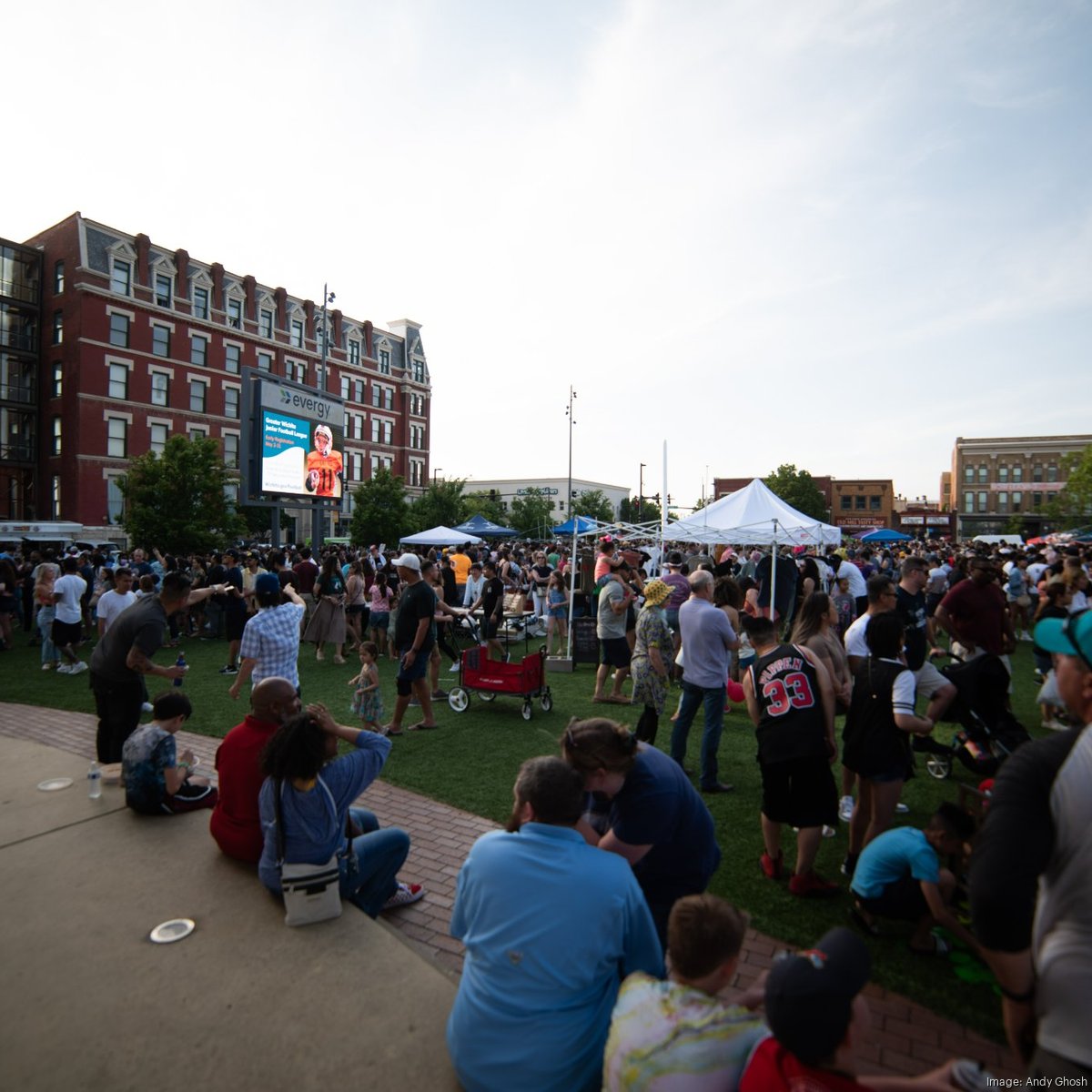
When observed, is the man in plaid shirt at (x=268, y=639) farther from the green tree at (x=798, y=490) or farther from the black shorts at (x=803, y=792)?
the green tree at (x=798, y=490)

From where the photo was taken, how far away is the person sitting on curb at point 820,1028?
1673 mm

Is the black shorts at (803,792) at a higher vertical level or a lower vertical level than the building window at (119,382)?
lower

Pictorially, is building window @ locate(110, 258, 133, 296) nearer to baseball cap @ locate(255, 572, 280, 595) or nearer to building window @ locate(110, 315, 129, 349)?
building window @ locate(110, 315, 129, 349)

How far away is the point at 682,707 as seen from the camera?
5.89 meters

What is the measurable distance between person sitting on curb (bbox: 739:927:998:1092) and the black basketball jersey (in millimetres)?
2338

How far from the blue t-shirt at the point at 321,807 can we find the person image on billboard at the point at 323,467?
69.5 ft

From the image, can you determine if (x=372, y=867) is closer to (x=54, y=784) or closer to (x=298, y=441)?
(x=54, y=784)

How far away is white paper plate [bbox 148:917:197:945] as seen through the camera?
3.50 metres

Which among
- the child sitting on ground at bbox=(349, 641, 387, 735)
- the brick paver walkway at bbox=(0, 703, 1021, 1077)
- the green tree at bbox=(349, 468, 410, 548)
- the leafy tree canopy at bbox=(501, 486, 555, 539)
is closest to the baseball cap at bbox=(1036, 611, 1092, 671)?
the brick paver walkway at bbox=(0, 703, 1021, 1077)

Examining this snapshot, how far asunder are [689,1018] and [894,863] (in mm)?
2343

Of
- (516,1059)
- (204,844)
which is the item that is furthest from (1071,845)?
(204,844)

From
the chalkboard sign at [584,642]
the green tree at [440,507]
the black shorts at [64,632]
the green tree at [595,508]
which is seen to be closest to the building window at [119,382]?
the green tree at [440,507]

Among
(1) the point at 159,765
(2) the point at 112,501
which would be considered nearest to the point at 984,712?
(1) the point at 159,765

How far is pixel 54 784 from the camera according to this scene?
5.75 metres
